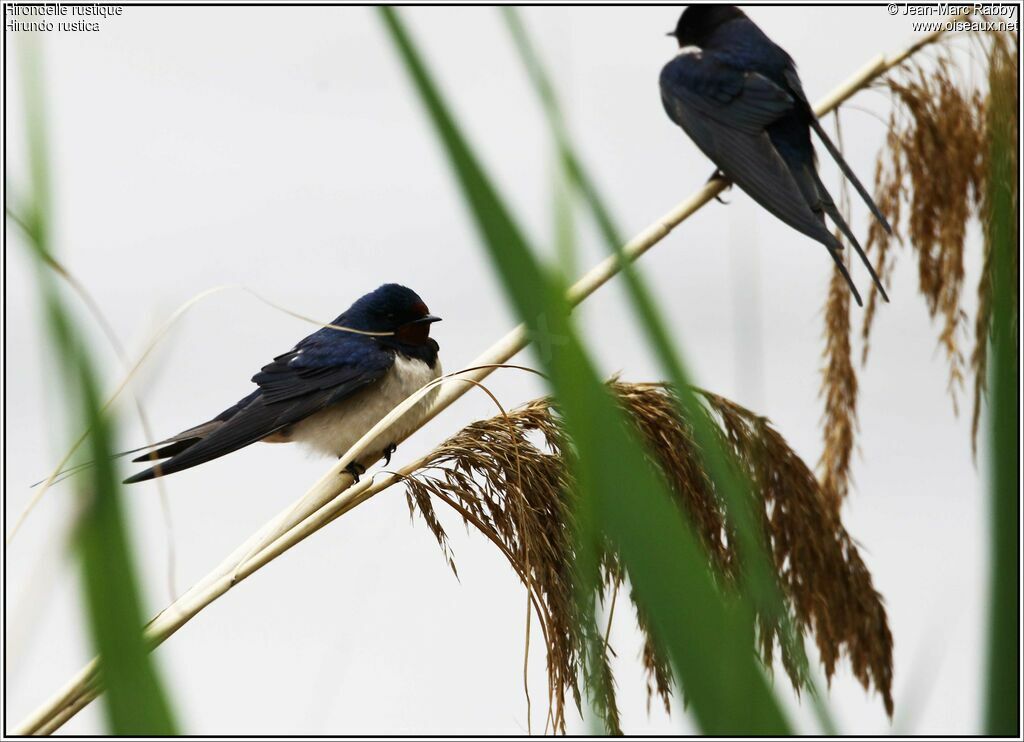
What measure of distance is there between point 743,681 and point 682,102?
1755 millimetres

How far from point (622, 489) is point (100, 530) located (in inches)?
6.3

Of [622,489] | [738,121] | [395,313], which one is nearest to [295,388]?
[395,313]

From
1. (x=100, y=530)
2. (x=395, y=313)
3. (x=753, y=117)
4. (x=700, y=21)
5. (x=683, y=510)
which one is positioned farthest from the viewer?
(x=700, y=21)

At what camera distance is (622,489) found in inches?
13.2

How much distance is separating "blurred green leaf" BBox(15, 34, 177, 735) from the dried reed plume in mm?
257

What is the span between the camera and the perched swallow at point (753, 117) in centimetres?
156

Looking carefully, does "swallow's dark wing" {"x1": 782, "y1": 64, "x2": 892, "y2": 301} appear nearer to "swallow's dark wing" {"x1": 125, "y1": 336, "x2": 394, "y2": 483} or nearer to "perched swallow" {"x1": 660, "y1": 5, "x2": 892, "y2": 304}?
"perched swallow" {"x1": 660, "y1": 5, "x2": 892, "y2": 304}

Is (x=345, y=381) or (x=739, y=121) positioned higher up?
(x=739, y=121)

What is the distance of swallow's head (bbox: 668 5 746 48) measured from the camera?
2.25 metres

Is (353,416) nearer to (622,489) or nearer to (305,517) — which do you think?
(305,517)

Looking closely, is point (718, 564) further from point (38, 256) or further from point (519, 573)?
point (38, 256)

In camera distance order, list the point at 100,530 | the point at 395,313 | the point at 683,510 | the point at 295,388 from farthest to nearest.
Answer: the point at 395,313 < the point at 295,388 < the point at 683,510 < the point at 100,530

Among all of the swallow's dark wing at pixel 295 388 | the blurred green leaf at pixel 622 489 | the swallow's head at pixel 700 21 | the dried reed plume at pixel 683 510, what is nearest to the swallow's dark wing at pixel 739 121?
the swallow's head at pixel 700 21

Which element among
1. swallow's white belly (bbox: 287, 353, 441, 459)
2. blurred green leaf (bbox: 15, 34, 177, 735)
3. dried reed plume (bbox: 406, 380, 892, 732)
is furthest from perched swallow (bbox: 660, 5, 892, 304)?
blurred green leaf (bbox: 15, 34, 177, 735)
